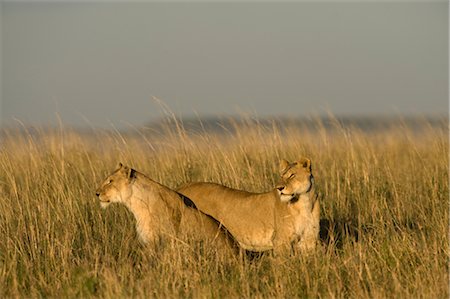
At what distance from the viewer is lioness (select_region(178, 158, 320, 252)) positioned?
7027 millimetres

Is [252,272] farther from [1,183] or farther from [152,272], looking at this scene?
[1,183]

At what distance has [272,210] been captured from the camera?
730 cm

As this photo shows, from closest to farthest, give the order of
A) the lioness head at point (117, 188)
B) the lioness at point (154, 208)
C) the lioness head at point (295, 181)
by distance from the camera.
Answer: the lioness at point (154, 208), the lioness head at point (295, 181), the lioness head at point (117, 188)

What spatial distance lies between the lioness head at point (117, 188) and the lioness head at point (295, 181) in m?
1.11

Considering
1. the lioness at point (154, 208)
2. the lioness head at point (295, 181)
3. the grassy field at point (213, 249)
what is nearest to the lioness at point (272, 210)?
the lioness head at point (295, 181)

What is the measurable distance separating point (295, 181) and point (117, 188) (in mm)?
1322

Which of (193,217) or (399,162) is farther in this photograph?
(399,162)

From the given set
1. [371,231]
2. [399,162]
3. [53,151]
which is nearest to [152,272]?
[371,231]

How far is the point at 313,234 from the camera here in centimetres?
705

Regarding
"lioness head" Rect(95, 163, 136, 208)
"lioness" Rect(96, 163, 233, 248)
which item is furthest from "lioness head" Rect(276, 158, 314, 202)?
"lioness head" Rect(95, 163, 136, 208)

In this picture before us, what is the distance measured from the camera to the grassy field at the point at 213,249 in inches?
231

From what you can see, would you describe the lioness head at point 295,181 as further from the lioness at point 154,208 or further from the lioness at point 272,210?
the lioness at point 154,208

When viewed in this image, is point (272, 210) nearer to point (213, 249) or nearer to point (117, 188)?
point (213, 249)

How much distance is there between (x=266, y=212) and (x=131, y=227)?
1039 mm
